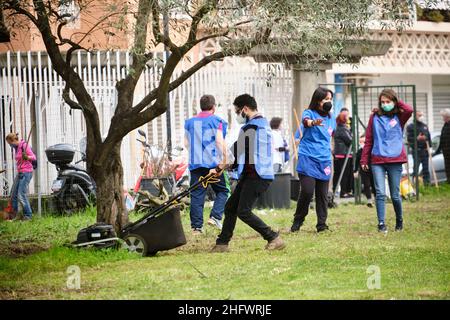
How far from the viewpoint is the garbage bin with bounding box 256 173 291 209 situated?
20.9 metres

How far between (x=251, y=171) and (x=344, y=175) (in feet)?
36.9

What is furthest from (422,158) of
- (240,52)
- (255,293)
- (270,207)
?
(255,293)

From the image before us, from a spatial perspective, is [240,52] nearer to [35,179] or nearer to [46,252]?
[46,252]

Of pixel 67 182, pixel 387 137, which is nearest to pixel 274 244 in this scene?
pixel 387 137

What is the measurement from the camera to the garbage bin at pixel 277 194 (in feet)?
68.6

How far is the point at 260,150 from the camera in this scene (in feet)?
44.5

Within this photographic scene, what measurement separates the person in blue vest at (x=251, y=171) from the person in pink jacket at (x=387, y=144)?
2.34 m

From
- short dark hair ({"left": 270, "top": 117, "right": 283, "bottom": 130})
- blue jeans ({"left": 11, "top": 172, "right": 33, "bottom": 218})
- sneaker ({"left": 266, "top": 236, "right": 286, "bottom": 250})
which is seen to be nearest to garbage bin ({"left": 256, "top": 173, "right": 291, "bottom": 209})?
short dark hair ({"left": 270, "top": 117, "right": 283, "bottom": 130})

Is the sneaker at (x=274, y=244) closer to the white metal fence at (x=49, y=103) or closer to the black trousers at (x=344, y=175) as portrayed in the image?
the white metal fence at (x=49, y=103)

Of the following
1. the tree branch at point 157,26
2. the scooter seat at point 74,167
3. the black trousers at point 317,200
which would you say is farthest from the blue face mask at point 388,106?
the scooter seat at point 74,167

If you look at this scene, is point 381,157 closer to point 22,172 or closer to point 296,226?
point 296,226

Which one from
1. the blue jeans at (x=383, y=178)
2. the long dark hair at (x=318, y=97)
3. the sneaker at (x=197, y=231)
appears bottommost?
the sneaker at (x=197, y=231)

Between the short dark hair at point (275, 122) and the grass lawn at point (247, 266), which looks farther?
the short dark hair at point (275, 122)
